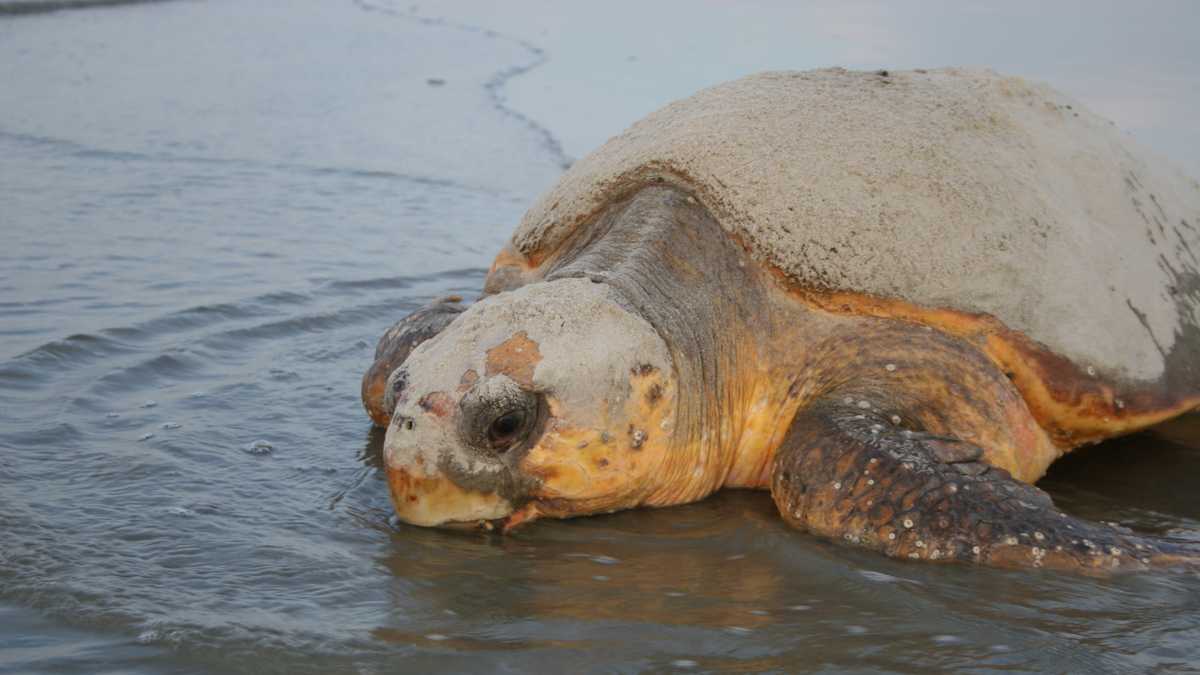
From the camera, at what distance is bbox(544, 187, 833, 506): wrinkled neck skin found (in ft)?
10.5

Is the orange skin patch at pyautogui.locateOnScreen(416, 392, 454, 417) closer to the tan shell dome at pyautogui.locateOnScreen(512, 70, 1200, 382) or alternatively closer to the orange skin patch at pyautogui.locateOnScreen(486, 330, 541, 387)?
the orange skin patch at pyautogui.locateOnScreen(486, 330, 541, 387)

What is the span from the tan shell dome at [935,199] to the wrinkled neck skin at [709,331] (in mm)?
113

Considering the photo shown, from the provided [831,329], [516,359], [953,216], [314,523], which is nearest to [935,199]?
[953,216]

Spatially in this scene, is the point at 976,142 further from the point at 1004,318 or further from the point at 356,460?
the point at 356,460

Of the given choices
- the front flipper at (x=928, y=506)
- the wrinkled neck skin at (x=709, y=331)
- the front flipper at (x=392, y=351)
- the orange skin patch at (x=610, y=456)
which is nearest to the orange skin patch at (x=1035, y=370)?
the wrinkled neck skin at (x=709, y=331)

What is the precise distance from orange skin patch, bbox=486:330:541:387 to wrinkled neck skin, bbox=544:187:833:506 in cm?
33

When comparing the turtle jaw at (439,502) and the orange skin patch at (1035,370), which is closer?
the turtle jaw at (439,502)

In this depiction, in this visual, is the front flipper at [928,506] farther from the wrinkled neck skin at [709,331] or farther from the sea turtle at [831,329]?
the wrinkled neck skin at [709,331]

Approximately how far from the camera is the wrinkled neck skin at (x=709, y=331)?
3.21m

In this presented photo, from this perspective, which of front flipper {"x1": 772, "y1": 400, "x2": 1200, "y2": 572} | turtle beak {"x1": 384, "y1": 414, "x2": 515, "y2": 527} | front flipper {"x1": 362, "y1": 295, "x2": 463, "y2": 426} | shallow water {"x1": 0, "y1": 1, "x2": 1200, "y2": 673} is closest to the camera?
shallow water {"x1": 0, "y1": 1, "x2": 1200, "y2": 673}

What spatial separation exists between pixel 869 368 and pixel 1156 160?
1.87m

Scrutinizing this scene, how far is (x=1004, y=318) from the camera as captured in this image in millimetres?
3457

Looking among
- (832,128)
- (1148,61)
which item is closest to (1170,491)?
(832,128)

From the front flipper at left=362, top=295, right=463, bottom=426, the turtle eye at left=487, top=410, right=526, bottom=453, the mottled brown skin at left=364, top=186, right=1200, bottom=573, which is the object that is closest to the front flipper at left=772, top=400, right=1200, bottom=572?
the mottled brown skin at left=364, top=186, right=1200, bottom=573
